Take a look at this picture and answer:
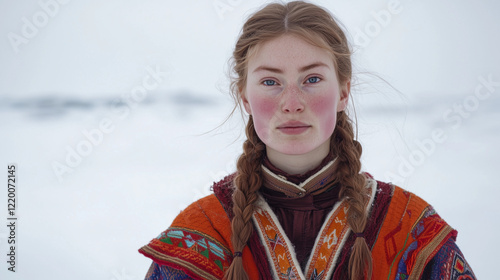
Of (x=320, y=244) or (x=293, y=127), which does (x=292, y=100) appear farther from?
(x=320, y=244)

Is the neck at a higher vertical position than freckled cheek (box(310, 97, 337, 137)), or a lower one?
lower

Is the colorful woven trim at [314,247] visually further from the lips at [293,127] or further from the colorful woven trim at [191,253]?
the lips at [293,127]

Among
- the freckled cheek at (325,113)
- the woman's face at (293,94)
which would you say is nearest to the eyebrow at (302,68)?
the woman's face at (293,94)

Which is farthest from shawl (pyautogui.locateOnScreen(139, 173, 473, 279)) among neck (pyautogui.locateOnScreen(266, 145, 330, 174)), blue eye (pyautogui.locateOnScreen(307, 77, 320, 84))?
blue eye (pyautogui.locateOnScreen(307, 77, 320, 84))

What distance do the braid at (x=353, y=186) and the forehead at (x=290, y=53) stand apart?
0.86 feet

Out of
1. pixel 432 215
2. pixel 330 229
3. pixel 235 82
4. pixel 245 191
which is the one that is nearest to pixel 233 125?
pixel 235 82

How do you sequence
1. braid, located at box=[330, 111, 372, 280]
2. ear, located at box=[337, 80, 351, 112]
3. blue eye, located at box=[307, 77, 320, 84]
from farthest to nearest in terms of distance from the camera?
ear, located at box=[337, 80, 351, 112] → blue eye, located at box=[307, 77, 320, 84] → braid, located at box=[330, 111, 372, 280]

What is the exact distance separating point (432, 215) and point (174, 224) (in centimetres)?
81

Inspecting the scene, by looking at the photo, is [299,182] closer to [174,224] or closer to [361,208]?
[361,208]

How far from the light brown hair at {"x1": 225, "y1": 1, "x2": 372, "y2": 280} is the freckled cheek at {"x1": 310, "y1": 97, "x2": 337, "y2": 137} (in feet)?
0.35

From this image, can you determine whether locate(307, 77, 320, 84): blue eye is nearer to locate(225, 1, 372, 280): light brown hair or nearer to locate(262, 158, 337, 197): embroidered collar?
locate(225, 1, 372, 280): light brown hair

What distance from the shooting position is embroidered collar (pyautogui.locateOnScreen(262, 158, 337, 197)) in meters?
1.75

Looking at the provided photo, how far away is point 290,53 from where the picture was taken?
5.68 ft

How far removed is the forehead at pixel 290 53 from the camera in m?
1.73
